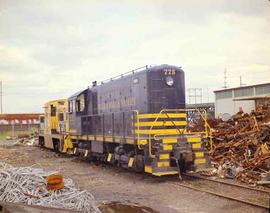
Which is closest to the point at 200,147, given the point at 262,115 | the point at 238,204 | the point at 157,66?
the point at 157,66

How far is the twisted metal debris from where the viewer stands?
8.50m

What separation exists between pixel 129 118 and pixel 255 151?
4.76m

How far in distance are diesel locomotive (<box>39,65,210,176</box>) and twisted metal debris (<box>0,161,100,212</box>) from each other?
151 inches

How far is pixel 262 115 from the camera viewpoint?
1788cm

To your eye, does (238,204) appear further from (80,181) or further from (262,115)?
(262,115)

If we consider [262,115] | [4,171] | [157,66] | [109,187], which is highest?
[157,66]

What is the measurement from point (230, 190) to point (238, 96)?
27.2 metres

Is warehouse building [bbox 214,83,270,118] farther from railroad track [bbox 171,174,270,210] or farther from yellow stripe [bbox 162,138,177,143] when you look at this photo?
railroad track [bbox 171,174,270,210]

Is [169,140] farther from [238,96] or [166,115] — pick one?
[238,96]

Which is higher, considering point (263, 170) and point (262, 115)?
point (262, 115)

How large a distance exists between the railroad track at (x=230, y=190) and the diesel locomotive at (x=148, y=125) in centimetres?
54

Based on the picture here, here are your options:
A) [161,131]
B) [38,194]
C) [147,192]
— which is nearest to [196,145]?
[161,131]

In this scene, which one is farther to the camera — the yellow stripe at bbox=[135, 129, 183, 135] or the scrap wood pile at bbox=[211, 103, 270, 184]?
the yellow stripe at bbox=[135, 129, 183, 135]

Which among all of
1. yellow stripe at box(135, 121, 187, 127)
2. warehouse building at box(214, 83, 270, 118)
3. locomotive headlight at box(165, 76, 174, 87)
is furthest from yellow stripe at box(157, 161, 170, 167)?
warehouse building at box(214, 83, 270, 118)
